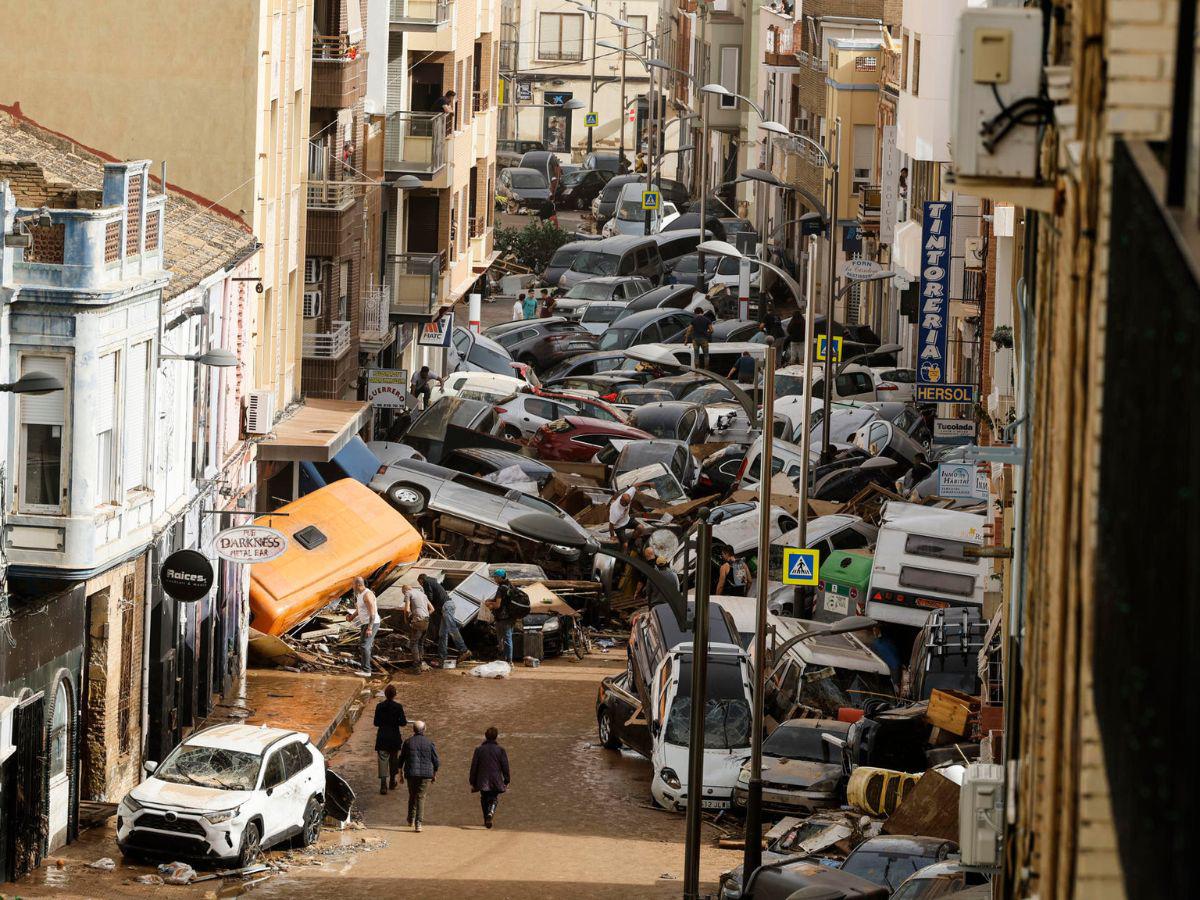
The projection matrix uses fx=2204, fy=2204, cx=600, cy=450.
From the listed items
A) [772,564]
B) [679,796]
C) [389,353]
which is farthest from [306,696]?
[389,353]

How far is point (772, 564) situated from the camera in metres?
35.9

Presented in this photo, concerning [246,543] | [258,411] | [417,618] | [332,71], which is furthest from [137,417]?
[332,71]

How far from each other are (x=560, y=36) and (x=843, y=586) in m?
94.0

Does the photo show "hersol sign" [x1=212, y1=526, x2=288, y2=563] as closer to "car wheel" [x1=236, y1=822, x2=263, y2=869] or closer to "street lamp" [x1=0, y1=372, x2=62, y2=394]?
"car wheel" [x1=236, y1=822, x2=263, y2=869]

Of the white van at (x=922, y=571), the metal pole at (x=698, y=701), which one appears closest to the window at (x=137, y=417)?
the metal pole at (x=698, y=701)

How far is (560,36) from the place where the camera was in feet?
405

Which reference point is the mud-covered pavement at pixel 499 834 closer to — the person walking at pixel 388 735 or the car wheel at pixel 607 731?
the car wheel at pixel 607 731

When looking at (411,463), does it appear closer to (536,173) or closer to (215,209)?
(215,209)

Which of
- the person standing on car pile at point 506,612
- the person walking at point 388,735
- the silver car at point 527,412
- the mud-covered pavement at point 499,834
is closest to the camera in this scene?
the mud-covered pavement at point 499,834

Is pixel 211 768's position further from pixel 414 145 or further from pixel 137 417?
Result: pixel 414 145

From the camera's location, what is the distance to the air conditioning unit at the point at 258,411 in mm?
31391

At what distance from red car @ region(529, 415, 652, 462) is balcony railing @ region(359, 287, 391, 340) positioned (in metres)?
4.05

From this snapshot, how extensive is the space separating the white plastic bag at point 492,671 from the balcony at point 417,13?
769 inches

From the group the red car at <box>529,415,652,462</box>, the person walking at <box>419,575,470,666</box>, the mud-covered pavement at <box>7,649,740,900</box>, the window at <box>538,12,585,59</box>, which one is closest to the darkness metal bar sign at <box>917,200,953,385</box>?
the red car at <box>529,415,652,462</box>
